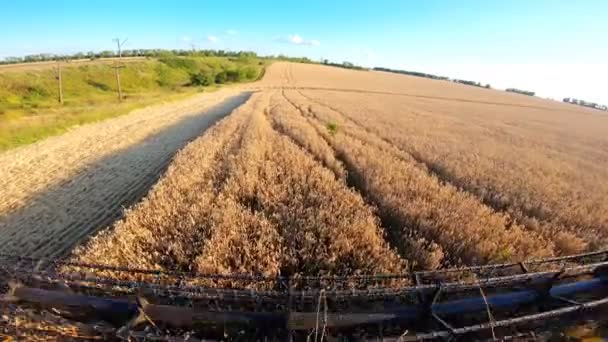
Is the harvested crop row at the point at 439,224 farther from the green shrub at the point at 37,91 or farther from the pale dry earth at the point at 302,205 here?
the green shrub at the point at 37,91

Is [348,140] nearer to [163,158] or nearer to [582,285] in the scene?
[163,158]

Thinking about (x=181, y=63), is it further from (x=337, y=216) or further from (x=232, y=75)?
(x=337, y=216)

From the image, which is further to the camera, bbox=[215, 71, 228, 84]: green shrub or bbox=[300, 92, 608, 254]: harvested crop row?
bbox=[215, 71, 228, 84]: green shrub

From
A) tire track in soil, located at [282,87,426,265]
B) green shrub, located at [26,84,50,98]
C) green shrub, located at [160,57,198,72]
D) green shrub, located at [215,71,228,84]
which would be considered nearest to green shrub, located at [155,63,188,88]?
green shrub, located at [160,57,198,72]

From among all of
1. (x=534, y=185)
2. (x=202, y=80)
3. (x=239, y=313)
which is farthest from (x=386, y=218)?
(x=202, y=80)

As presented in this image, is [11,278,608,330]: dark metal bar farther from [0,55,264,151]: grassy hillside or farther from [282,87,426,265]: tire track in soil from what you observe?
[0,55,264,151]: grassy hillside

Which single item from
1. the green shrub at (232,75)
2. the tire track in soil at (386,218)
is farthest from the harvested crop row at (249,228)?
the green shrub at (232,75)

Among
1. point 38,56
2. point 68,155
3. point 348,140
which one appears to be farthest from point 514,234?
point 38,56
